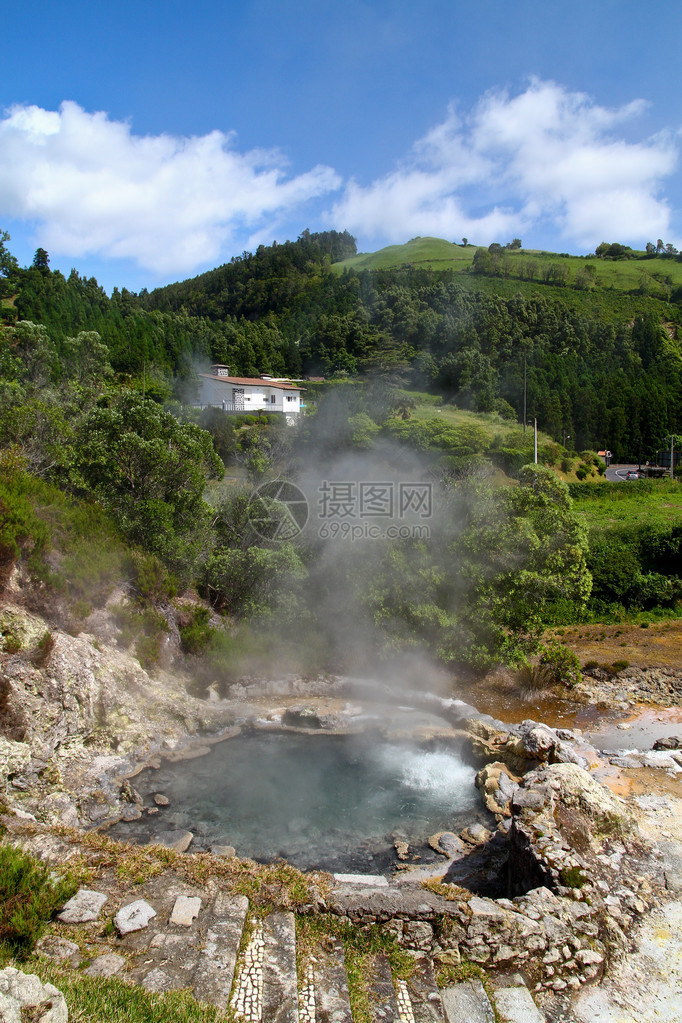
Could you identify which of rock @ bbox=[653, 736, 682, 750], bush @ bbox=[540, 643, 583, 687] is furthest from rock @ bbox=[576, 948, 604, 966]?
bush @ bbox=[540, 643, 583, 687]

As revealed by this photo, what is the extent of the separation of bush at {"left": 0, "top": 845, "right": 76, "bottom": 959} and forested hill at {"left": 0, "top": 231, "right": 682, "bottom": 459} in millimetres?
35572

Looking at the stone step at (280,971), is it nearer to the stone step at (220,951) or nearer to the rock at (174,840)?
the stone step at (220,951)

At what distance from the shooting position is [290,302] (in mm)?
74125

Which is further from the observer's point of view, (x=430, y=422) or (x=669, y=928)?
(x=430, y=422)

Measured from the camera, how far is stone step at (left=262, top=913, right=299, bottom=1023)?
6.01 meters

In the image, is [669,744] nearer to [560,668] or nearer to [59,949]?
[560,668]

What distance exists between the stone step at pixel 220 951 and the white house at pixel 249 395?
1472 inches

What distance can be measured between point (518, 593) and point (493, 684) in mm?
2394

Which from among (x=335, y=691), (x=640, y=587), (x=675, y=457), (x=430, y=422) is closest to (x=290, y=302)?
(x=430, y=422)

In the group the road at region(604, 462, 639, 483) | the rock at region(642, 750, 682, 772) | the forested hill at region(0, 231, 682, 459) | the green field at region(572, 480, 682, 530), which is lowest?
the rock at region(642, 750, 682, 772)

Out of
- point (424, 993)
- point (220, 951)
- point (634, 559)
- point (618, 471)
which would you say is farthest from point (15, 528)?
point (618, 471)

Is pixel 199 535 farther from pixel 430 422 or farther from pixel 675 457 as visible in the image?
pixel 675 457

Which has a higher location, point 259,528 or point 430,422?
point 430,422

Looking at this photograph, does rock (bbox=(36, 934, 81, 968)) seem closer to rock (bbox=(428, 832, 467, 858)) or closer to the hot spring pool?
the hot spring pool
